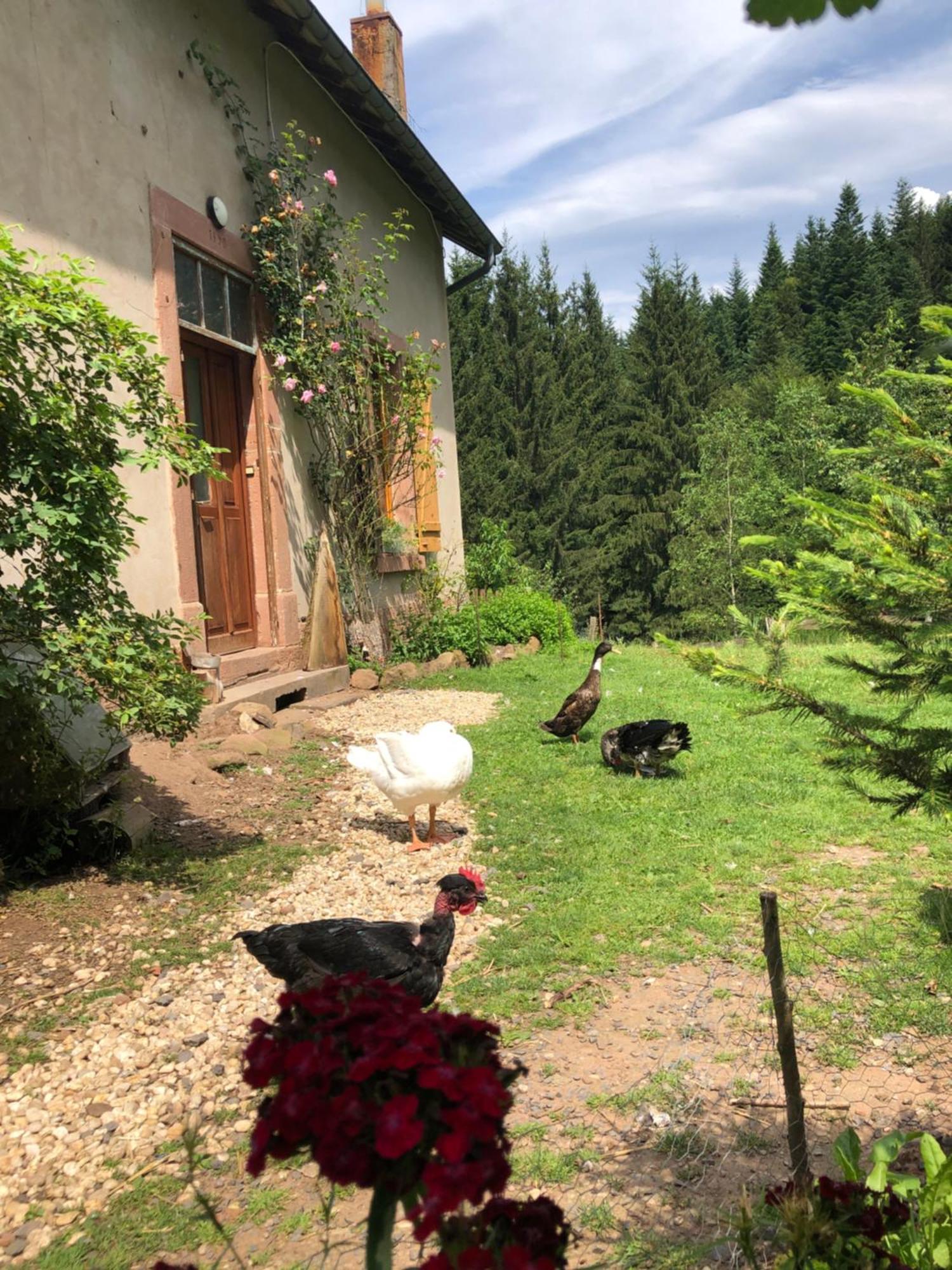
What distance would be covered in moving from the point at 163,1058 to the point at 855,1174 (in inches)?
85.3

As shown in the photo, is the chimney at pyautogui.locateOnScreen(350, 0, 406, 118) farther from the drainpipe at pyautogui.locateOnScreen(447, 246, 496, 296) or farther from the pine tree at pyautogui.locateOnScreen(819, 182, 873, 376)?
the pine tree at pyautogui.locateOnScreen(819, 182, 873, 376)

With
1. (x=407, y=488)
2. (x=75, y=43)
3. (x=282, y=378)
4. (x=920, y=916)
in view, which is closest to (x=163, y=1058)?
(x=920, y=916)

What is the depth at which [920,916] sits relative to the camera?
397cm

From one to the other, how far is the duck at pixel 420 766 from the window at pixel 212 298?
3993 mm

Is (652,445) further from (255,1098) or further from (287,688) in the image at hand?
(255,1098)

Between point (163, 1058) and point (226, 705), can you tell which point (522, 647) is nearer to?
point (226, 705)

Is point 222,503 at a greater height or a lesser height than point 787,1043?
greater

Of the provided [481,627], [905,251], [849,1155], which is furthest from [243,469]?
[905,251]

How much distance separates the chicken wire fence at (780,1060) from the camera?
2414 millimetres

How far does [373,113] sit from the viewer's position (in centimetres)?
1009

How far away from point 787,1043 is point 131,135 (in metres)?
6.80

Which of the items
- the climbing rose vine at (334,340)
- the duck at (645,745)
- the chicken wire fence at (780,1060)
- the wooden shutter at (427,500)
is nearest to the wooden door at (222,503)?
the climbing rose vine at (334,340)

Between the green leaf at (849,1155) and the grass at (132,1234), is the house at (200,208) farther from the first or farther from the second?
the green leaf at (849,1155)

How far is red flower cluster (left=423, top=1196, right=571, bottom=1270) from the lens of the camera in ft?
2.97
